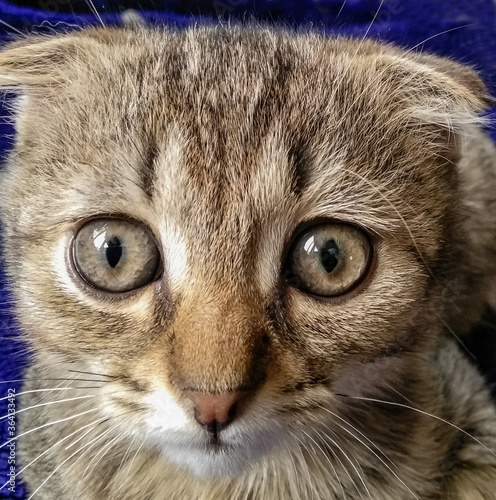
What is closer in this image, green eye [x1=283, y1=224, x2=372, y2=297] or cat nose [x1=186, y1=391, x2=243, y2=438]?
cat nose [x1=186, y1=391, x2=243, y2=438]

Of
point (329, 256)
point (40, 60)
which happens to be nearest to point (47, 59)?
point (40, 60)

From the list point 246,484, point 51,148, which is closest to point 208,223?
point 51,148

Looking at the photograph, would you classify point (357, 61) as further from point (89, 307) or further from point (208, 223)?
point (89, 307)

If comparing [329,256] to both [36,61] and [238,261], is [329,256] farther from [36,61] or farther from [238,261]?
[36,61]

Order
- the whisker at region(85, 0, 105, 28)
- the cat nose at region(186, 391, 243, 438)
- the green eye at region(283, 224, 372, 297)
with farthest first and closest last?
the whisker at region(85, 0, 105, 28)
the green eye at region(283, 224, 372, 297)
the cat nose at region(186, 391, 243, 438)

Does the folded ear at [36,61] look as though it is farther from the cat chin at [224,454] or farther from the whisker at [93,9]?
the cat chin at [224,454]

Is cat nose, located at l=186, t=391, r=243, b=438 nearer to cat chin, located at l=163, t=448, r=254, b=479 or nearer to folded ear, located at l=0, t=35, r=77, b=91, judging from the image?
cat chin, located at l=163, t=448, r=254, b=479

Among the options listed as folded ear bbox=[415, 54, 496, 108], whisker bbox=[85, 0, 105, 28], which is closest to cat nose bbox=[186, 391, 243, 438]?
folded ear bbox=[415, 54, 496, 108]

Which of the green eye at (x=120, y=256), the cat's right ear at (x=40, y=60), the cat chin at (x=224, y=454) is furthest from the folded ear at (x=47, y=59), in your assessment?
the cat chin at (x=224, y=454)
